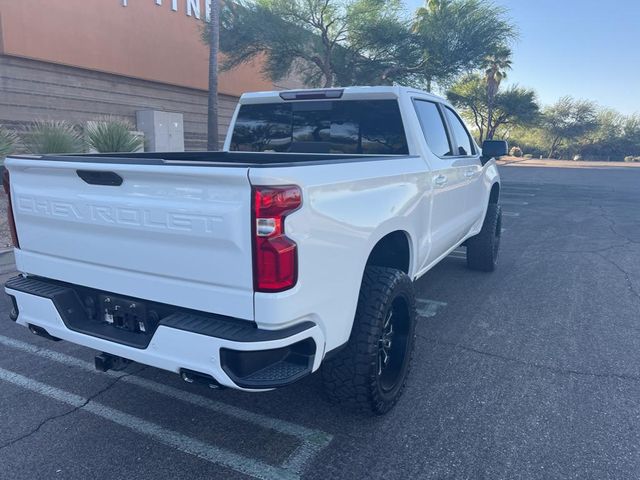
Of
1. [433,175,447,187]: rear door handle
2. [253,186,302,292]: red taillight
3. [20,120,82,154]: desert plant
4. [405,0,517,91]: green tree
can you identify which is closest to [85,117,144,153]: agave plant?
[20,120,82,154]: desert plant

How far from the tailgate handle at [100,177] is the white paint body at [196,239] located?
0.04 m

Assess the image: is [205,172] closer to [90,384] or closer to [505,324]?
[90,384]

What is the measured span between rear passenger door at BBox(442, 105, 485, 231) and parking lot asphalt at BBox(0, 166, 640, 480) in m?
1.07

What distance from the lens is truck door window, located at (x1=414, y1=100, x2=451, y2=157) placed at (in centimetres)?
414

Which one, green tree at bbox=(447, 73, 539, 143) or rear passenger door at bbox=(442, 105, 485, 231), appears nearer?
rear passenger door at bbox=(442, 105, 485, 231)

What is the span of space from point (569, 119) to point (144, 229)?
211 ft

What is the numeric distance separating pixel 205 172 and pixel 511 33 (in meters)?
20.9

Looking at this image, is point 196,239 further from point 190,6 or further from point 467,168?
point 190,6

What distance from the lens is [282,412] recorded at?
3.14 meters

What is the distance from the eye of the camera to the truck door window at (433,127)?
414 centimetres

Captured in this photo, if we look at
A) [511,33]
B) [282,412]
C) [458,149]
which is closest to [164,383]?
[282,412]

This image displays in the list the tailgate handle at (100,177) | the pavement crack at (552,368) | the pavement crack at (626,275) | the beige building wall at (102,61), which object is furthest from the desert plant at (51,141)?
the pavement crack at (626,275)

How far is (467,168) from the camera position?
489cm

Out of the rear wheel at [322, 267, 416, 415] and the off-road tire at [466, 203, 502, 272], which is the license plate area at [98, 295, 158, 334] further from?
the off-road tire at [466, 203, 502, 272]
